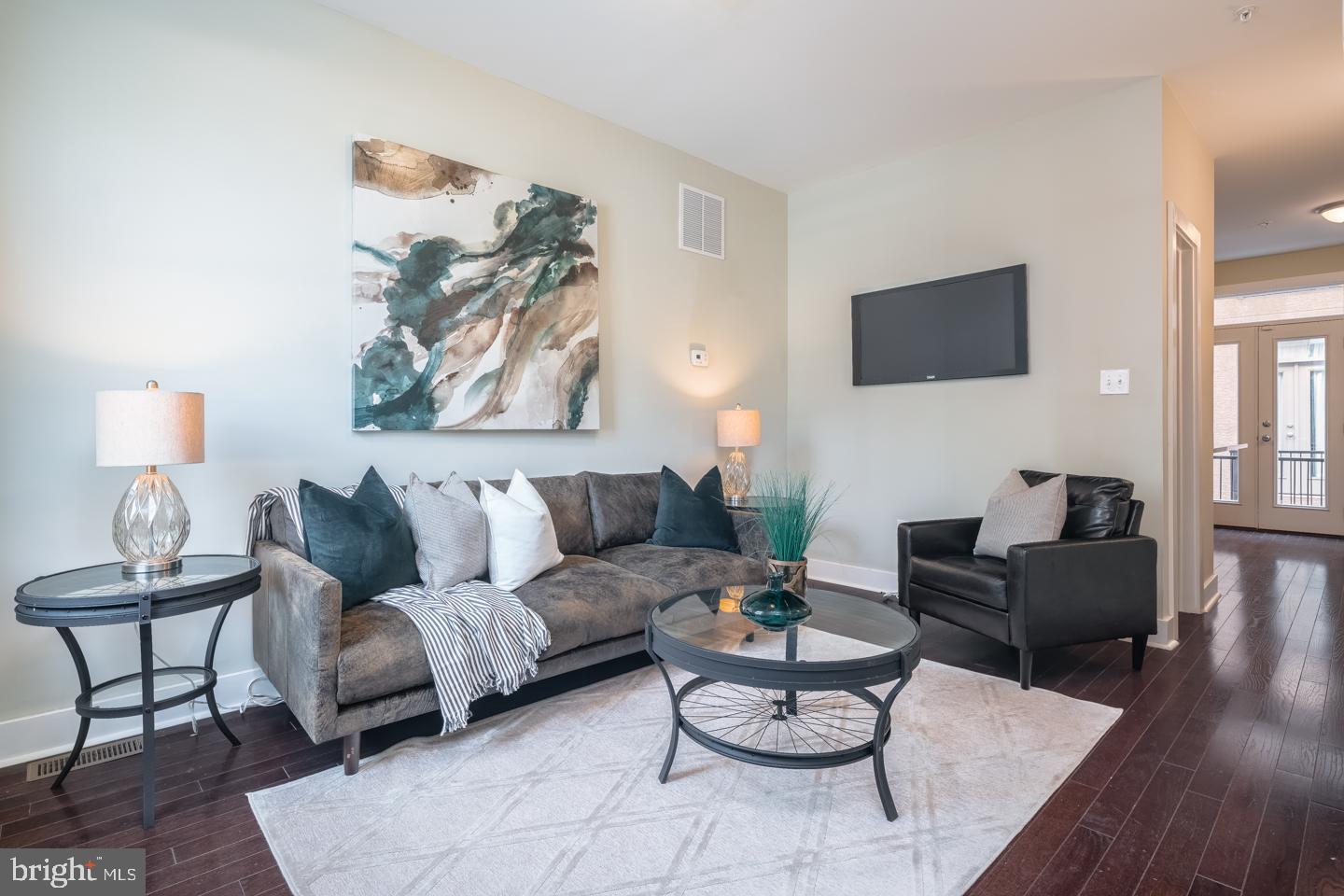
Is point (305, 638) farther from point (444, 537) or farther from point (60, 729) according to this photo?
point (60, 729)

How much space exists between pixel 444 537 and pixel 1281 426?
319 inches

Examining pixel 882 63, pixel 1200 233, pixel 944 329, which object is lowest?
pixel 944 329

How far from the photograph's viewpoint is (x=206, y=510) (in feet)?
8.21

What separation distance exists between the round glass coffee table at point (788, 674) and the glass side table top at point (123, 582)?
1.33m

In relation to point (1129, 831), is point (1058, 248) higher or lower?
higher

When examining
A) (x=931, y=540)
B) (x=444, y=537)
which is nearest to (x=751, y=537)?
(x=931, y=540)

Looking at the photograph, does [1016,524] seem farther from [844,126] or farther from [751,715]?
[844,126]

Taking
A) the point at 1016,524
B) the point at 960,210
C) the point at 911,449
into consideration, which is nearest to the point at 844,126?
the point at 960,210

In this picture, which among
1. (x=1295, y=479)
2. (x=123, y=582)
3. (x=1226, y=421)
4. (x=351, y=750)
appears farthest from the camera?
(x=1226, y=421)

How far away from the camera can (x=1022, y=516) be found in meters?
3.13

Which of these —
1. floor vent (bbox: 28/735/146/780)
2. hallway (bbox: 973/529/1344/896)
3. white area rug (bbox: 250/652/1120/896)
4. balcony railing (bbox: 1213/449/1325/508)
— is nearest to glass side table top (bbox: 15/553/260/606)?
floor vent (bbox: 28/735/146/780)

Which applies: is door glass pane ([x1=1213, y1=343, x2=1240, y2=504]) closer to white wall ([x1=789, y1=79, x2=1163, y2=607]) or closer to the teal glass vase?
white wall ([x1=789, y1=79, x2=1163, y2=607])

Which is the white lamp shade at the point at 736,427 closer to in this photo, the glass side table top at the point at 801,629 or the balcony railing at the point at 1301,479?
the glass side table top at the point at 801,629

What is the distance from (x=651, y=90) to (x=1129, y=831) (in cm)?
366
